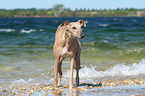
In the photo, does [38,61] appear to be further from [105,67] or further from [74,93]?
[74,93]

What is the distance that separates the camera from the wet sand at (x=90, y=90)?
791 cm

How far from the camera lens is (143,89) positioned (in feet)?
27.5

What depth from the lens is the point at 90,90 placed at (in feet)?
27.7

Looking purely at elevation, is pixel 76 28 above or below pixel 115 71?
above

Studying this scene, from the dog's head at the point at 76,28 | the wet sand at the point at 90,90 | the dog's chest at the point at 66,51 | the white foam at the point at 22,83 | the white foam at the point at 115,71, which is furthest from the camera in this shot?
the white foam at the point at 115,71

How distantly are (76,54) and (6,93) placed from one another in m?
2.35

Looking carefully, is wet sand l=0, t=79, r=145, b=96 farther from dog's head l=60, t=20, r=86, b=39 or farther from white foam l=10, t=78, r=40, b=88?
dog's head l=60, t=20, r=86, b=39

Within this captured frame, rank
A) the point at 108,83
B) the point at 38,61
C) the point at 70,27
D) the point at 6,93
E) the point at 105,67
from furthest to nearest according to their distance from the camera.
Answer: the point at 38,61
the point at 105,67
the point at 108,83
the point at 6,93
the point at 70,27

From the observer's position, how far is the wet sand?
26.0 ft

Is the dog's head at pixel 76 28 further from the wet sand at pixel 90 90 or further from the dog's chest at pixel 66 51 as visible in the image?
the wet sand at pixel 90 90

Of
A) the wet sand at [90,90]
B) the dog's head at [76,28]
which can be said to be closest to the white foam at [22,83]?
the wet sand at [90,90]

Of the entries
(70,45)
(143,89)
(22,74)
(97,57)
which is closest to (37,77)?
(22,74)

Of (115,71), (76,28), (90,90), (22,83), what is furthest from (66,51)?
(115,71)

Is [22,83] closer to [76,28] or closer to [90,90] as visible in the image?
[90,90]
